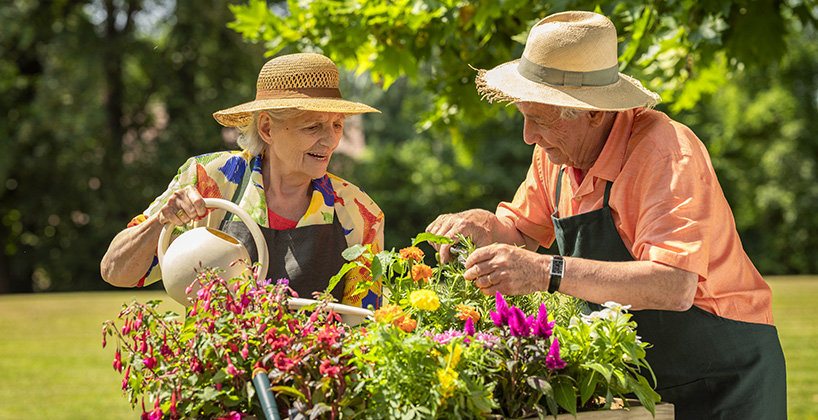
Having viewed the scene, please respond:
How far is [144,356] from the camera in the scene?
65.4 inches

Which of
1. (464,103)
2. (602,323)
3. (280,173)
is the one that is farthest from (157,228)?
(464,103)

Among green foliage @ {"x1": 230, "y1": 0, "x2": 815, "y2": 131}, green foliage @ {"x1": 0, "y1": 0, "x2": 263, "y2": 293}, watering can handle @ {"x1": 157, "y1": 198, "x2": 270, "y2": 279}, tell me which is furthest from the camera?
green foliage @ {"x1": 0, "y1": 0, "x2": 263, "y2": 293}

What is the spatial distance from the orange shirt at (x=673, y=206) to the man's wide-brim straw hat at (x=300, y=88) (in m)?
0.76

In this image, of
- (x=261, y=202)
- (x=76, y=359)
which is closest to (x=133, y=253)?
(x=261, y=202)

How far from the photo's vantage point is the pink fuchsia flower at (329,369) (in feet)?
5.05

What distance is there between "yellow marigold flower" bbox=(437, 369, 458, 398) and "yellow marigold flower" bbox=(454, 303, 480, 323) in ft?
0.87

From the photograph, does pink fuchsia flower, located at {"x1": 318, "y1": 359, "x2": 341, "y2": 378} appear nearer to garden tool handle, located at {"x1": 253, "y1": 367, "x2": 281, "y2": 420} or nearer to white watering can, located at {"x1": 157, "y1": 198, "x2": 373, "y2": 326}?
garden tool handle, located at {"x1": 253, "y1": 367, "x2": 281, "y2": 420}

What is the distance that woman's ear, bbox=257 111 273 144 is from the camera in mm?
2547

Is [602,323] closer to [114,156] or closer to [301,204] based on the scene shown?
[301,204]

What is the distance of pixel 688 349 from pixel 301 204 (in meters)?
1.24

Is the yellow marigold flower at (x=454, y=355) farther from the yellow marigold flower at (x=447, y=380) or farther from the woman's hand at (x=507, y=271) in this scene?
the woman's hand at (x=507, y=271)

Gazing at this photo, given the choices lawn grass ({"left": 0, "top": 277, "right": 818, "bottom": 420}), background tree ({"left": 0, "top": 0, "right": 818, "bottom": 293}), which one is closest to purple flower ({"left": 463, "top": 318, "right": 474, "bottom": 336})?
background tree ({"left": 0, "top": 0, "right": 818, "bottom": 293})

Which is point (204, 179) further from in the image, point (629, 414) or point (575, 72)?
point (629, 414)

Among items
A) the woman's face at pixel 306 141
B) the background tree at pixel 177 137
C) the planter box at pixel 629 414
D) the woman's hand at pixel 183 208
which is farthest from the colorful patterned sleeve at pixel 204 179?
the background tree at pixel 177 137
